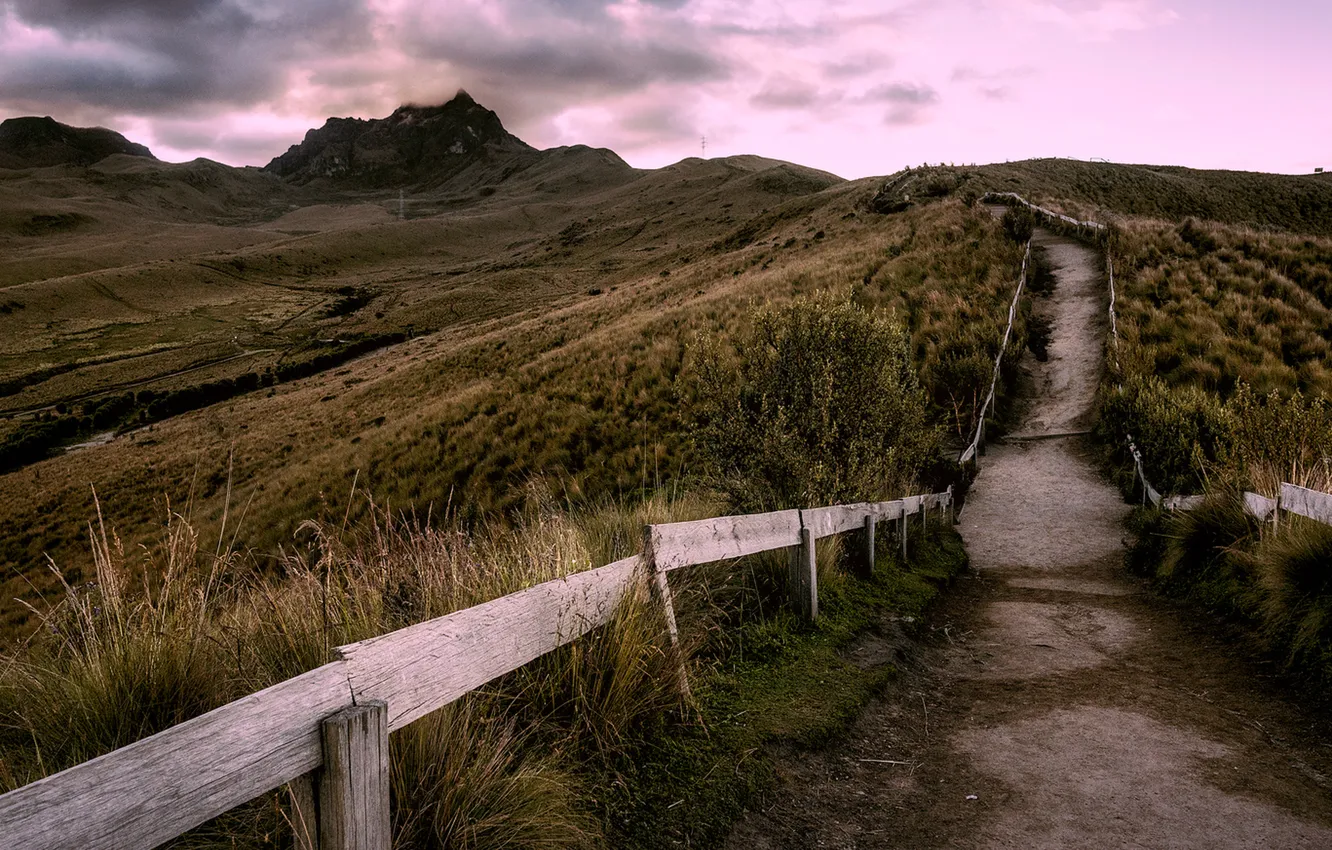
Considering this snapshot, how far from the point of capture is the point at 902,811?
381 cm

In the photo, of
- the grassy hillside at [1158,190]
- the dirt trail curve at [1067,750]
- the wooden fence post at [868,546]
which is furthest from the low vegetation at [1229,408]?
the grassy hillside at [1158,190]

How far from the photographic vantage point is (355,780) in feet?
6.95

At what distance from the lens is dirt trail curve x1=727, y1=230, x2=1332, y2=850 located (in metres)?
3.53

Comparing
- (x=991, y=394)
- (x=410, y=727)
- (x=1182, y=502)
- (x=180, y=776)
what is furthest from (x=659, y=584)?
(x=991, y=394)

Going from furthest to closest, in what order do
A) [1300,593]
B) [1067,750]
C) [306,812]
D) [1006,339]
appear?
[1006,339] → [1300,593] → [1067,750] → [306,812]

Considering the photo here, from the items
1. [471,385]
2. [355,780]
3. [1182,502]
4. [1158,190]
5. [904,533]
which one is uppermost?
[1158,190]

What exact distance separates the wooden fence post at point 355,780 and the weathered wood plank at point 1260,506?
6.88m

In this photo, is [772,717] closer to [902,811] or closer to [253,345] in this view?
[902,811]

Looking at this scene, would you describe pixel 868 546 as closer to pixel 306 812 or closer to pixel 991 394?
pixel 306 812

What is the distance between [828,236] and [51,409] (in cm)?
5841

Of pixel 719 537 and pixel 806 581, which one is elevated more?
pixel 719 537

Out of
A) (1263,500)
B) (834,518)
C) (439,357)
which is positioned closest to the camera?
(1263,500)

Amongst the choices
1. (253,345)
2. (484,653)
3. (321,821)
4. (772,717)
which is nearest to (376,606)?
(484,653)

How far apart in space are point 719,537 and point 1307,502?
4148 mm
